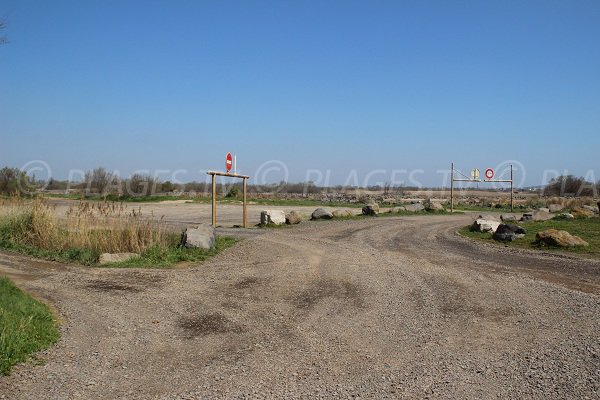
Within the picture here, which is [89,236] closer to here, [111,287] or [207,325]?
[111,287]

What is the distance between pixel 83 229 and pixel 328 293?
29.6 ft

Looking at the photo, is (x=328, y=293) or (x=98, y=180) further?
(x=98, y=180)

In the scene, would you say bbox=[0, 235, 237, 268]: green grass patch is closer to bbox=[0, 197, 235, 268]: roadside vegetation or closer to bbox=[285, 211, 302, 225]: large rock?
bbox=[0, 197, 235, 268]: roadside vegetation

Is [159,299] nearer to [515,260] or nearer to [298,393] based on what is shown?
[298,393]

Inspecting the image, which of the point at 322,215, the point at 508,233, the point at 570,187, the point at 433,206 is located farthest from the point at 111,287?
the point at 570,187

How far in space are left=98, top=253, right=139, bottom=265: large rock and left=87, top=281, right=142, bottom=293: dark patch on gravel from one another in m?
2.59

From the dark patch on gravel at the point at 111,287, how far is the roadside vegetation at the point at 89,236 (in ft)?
7.40

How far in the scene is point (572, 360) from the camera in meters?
5.92

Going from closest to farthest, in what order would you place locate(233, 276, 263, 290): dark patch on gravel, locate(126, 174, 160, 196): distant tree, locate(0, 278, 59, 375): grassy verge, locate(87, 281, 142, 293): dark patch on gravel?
locate(0, 278, 59, 375): grassy verge
locate(87, 281, 142, 293): dark patch on gravel
locate(233, 276, 263, 290): dark patch on gravel
locate(126, 174, 160, 196): distant tree

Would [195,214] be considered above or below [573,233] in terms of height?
below

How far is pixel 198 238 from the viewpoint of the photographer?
1502 centimetres

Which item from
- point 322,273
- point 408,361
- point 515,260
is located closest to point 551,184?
point 515,260

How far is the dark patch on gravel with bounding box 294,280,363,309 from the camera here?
8.94 m

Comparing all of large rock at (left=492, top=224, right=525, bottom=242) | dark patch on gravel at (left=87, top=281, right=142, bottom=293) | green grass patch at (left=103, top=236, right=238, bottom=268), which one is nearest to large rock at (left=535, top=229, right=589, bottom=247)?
large rock at (left=492, top=224, right=525, bottom=242)
